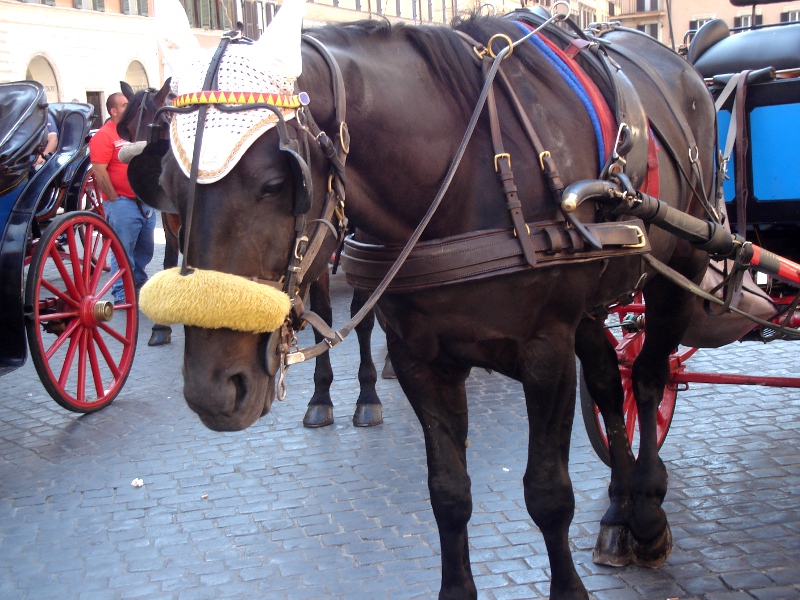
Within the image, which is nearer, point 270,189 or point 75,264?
point 270,189

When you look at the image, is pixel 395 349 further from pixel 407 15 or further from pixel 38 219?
pixel 407 15

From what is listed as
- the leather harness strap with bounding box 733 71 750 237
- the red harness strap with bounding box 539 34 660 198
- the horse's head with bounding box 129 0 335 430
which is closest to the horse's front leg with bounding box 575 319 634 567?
the red harness strap with bounding box 539 34 660 198

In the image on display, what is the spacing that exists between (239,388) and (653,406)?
6.56ft

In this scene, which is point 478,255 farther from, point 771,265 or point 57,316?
point 57,316

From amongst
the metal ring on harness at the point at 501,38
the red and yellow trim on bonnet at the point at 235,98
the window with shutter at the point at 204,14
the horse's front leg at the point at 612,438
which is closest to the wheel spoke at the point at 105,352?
the horse's front leg at the point at 612,438

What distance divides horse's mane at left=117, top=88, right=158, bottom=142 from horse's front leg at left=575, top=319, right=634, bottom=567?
14.2 ft

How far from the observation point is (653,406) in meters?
3.36

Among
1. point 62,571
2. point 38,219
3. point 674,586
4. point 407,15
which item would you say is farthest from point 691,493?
point 407,15

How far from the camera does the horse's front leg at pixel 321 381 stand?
4828mm

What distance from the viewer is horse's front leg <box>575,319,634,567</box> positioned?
3.16 m

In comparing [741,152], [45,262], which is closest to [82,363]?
[45,262]

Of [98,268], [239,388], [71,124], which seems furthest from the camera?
[71,124]

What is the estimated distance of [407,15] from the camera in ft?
124

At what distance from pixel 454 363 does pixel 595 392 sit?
106 cm
